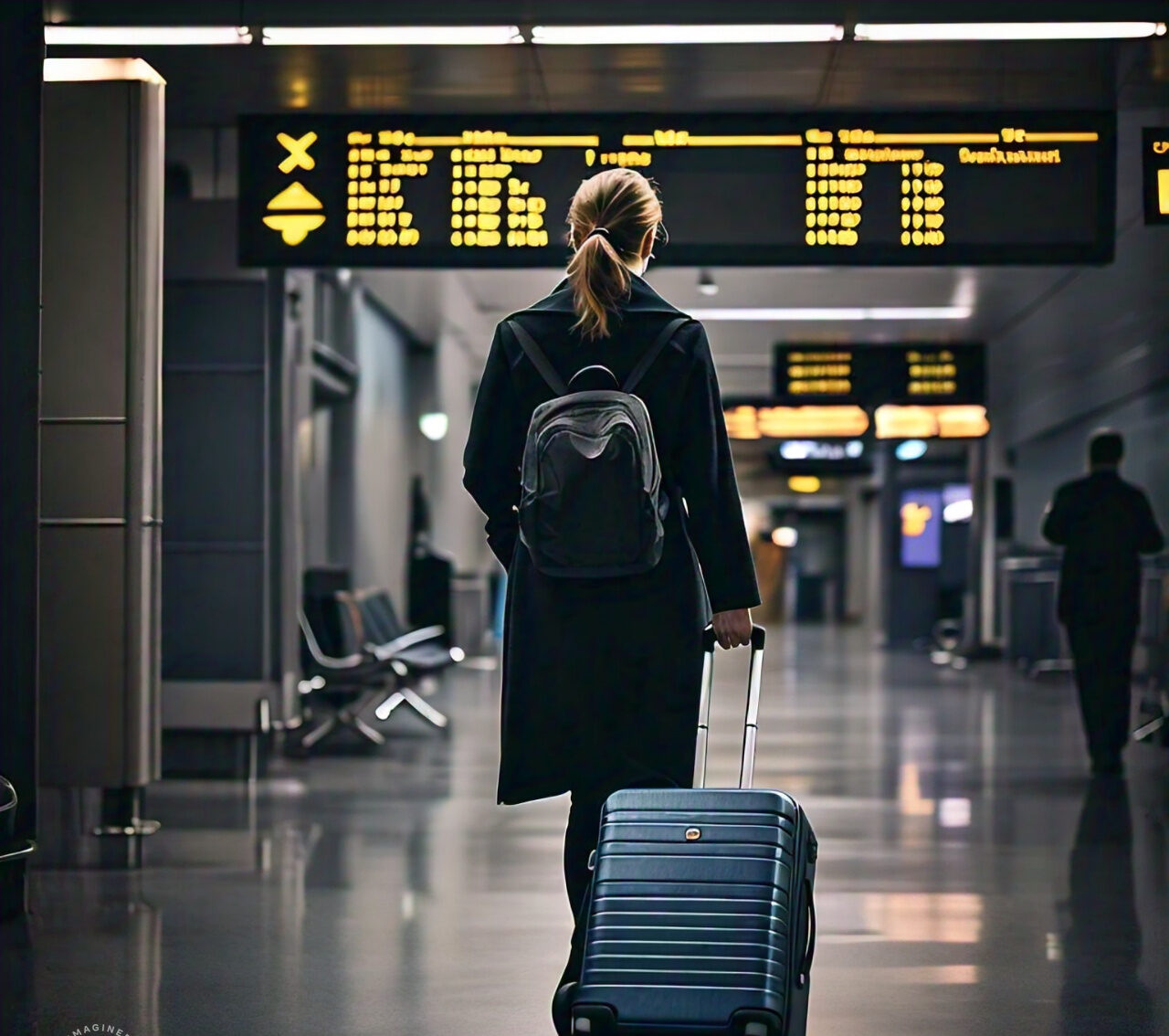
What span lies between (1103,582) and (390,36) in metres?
4.52

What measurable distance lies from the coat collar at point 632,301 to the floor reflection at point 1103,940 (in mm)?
1663

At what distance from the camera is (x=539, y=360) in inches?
117

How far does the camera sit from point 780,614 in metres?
39.6

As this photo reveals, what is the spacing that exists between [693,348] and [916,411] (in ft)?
49.2

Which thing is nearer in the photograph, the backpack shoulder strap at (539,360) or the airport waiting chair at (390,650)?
the backpack shoulder strap at (539,360)

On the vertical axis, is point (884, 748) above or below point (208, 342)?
below

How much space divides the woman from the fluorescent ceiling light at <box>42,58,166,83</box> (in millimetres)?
3205

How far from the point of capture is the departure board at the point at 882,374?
14445mm

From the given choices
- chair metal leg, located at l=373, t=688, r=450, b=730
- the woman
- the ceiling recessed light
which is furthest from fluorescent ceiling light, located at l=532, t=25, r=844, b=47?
the ceiling recessed light

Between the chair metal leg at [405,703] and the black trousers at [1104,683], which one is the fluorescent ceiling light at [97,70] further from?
the black trousers at [1104,683]

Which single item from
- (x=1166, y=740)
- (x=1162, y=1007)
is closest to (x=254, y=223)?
(x=1162, y=1007)

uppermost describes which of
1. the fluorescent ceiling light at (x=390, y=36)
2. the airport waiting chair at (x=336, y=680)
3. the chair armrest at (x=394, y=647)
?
the fluorescent ceiling light at (x=390, y=36)

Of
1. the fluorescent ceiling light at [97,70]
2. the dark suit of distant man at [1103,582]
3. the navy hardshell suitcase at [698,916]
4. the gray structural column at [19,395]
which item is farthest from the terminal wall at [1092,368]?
the navy hardshell suitcase at [698,916]

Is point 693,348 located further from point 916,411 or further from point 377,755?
point 916,411
